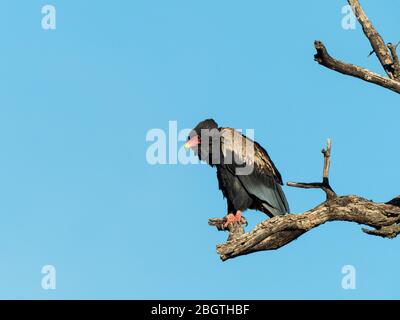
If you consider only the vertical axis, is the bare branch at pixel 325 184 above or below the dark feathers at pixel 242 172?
below

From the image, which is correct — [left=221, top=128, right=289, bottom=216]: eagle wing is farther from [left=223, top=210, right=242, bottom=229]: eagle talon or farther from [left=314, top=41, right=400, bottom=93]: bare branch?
[left=314, top=41, right=400, bottom=93]: bare branch

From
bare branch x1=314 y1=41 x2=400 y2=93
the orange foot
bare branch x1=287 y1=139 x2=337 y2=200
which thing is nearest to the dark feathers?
the orange foot

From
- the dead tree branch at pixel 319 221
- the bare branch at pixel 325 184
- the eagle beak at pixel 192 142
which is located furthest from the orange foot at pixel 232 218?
the bare branch at pixel 325 184

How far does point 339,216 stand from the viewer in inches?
543

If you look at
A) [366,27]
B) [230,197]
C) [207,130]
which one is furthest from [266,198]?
[366,27]

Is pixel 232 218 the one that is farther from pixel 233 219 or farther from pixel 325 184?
pixel 325 184

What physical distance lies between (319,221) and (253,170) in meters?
3.36

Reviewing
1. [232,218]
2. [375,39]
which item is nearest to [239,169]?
[232,218]

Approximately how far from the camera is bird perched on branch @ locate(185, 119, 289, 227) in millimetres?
16531

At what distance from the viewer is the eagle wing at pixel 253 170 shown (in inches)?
652

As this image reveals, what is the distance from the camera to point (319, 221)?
1375 cm

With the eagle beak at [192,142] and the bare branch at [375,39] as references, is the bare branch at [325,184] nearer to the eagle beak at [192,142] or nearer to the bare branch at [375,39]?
the bare branch at [375,39]

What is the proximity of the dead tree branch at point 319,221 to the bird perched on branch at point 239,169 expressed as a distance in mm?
2419
